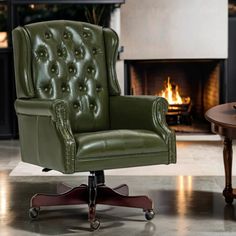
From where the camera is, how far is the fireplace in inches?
296

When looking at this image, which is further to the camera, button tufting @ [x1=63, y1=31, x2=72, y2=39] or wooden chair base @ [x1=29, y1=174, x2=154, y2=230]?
button tufting @ [x1=63, y1=31, x2=72, y2=39]

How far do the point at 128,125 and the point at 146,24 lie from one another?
3.03m

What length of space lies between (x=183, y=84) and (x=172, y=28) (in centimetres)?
73

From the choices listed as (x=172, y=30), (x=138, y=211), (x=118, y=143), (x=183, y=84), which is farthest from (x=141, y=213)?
(x=183, y=84)

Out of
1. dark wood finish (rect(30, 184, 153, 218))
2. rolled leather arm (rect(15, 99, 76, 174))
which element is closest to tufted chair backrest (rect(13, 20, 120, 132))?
rolled leather arm (rect(15, 99, 76, 174))

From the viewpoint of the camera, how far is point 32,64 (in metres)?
4.29

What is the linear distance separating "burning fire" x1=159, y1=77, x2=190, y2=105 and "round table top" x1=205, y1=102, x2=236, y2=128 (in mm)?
2926

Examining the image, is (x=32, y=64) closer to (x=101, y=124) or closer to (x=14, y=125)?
(x=101, y=124)

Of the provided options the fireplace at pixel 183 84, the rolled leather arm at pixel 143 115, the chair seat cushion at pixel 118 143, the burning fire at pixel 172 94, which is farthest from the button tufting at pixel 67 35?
the burning fire at pixel 172 94

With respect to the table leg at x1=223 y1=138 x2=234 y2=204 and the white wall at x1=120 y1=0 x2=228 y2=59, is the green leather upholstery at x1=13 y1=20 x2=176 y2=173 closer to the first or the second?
the table leg at x1=223 y1=138 x2=234 y2=204

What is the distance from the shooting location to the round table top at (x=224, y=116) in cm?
396

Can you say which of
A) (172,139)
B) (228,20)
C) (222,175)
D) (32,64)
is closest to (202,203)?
(172,139)

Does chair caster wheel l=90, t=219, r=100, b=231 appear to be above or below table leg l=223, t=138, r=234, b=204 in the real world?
below

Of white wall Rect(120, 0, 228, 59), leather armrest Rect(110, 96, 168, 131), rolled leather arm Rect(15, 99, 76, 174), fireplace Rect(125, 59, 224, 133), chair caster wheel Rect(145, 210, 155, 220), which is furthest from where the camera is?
fireplace Rect(125, 59, 224, 133)
